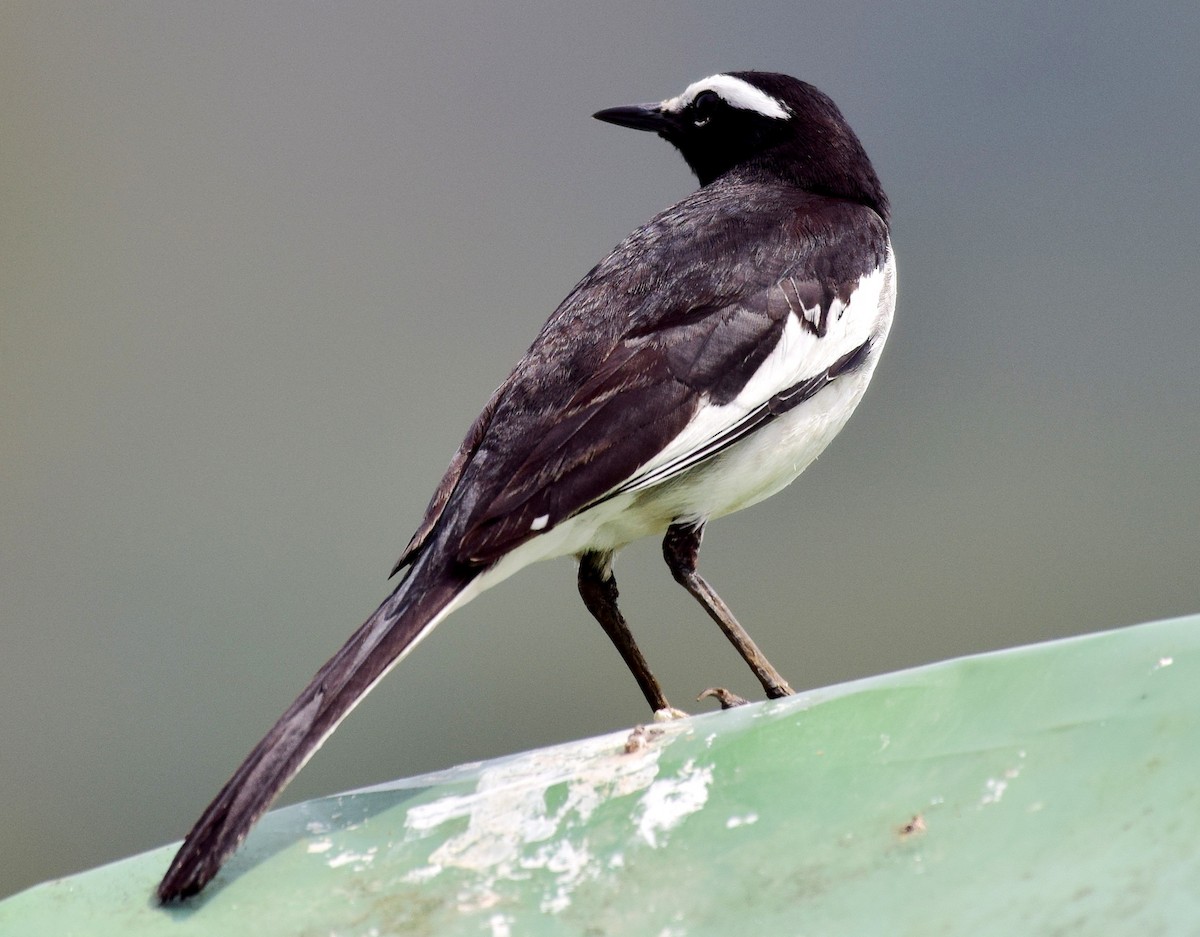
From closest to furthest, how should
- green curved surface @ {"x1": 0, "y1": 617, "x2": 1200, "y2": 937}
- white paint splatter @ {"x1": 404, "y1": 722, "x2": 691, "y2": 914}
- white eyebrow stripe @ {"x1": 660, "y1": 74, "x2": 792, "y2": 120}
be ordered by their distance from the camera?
1. green curved surface @ {"x1": 0, "y1": 617, "x2": 1200, "y2": 937}
2. white paint splatter @ {"x1": 404, "y1": 722, "x2": 691, "y2": 914}
3. white eyebrow stripe @ {"x1": 660, "y1": 74, "x2": 792, "y2": 120}

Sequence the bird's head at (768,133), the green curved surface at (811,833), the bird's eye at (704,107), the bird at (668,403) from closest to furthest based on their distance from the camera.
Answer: the green curved surface at (811,833), the bird at (668,403), the bird's head at (768,133), the bird's eye at (704,107)

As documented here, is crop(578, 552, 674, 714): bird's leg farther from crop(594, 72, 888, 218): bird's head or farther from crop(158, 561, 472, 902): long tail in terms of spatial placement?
crop(594, 72, 888, 218): bird's head

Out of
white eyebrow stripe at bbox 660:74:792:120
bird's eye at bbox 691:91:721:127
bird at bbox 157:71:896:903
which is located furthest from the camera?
bird's eye at bbox 691:91:721:127

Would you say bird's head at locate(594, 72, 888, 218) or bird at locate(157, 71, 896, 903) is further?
bird's head at locate(594, 72, 888, 218)

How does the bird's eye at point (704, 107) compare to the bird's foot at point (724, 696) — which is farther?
the bird's eye at point (704, 107)

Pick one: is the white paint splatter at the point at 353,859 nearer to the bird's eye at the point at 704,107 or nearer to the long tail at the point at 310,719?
the long tail at the point at 310,719

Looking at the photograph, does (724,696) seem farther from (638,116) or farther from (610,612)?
(638,116)

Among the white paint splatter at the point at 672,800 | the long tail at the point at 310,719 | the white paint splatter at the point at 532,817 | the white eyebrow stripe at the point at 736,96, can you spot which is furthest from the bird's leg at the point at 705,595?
the white eyebrow stripe at the point at 736,96

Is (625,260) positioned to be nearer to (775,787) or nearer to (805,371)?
(805,371)

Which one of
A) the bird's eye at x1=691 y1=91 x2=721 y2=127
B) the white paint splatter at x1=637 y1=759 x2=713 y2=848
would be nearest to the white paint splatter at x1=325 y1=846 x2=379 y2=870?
the white paint splatter at x1=637 y1=759 x2=713 y2=848
